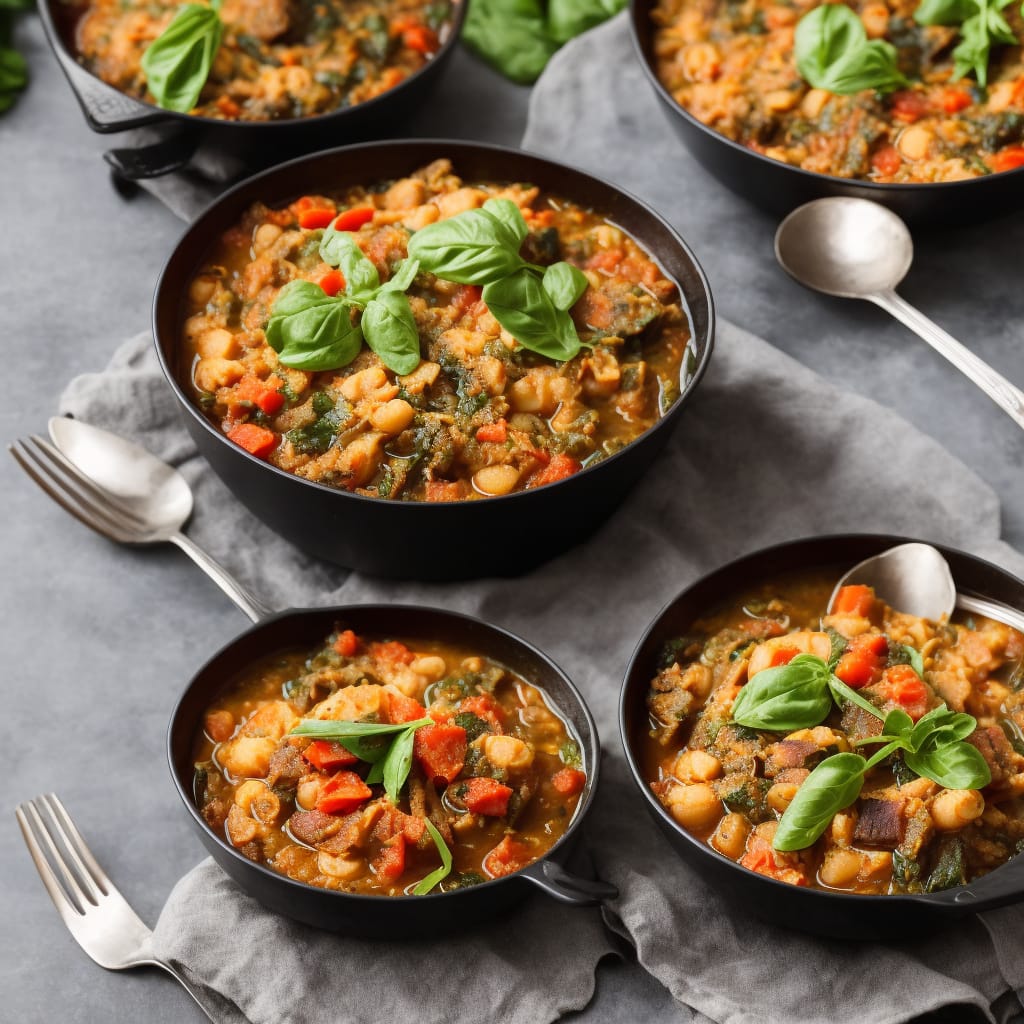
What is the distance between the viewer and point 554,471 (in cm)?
441

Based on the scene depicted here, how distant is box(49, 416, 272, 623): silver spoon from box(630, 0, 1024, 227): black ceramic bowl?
2184 mm

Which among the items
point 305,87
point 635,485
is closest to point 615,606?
point 635,485

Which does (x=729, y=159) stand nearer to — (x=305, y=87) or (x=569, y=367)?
(x=569, y=367)

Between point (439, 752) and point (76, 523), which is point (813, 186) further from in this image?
point (76, 523)

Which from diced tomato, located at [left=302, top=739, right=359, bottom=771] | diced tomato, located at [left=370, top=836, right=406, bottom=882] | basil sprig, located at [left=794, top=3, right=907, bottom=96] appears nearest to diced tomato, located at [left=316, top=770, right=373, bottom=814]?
diced tomato, located at [left=302, top=739, right=359, bottom=771]

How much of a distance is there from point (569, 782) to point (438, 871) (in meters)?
0.43

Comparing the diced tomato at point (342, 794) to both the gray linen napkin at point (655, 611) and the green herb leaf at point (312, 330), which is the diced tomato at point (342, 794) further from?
A: the green herb leaf at point (312, 330)

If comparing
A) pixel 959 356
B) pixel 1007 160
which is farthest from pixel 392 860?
pixel 1007 160

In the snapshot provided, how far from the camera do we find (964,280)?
550 centimetres

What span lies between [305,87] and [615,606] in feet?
7.73

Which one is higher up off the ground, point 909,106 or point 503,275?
point 503,275

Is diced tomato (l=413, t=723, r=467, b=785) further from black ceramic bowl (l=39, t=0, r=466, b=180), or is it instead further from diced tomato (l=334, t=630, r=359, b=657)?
black ceramic bowl (l=39, t=0, r=466, b=180)

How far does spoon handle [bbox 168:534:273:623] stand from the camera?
439cm

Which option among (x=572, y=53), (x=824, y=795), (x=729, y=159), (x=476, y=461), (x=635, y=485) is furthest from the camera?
(x=572, y=53)
